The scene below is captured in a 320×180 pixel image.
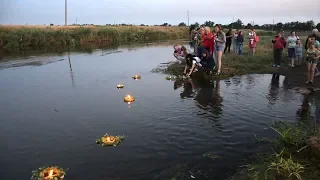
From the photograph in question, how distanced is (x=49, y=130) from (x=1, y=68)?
15.5 meters

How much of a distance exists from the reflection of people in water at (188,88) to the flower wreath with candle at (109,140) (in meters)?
5.03

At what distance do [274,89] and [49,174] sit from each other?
10177mm

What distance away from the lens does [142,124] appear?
30.2ft

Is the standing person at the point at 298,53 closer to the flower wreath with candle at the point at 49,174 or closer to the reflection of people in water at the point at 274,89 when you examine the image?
the reflection of people in water at the point at 274,89

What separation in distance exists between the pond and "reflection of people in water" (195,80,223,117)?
31 millimetres

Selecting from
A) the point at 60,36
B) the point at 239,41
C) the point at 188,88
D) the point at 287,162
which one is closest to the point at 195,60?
the point at 188,88

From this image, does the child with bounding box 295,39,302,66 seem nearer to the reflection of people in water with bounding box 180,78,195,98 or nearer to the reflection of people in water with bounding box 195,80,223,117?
the reflection of people in water with bounding box 195,80,223,117

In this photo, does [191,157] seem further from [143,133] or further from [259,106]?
[259,106]

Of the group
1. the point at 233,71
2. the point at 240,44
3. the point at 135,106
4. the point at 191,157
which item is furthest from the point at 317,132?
the point at 240,44

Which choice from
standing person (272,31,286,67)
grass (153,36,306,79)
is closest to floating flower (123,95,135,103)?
grass (153,36,306,79)

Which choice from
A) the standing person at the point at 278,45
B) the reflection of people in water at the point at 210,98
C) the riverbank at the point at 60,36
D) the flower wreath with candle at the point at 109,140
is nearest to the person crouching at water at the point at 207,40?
the reflection of people in water at the point at 210,98

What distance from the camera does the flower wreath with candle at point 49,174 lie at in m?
6.18

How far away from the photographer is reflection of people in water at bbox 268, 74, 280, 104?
A: 1186 cm

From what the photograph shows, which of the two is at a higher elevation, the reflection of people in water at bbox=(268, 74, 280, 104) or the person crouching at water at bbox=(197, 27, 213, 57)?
the person crouching at water at bbox=(197, 27, 213, 57)
